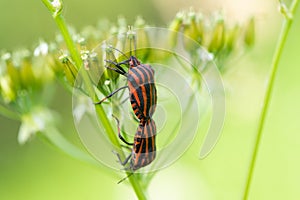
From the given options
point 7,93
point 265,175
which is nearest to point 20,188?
point 265,175

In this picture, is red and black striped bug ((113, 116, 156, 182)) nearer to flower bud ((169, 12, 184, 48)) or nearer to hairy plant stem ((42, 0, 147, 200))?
hairy plant stem ((42, 0, 147, 200))

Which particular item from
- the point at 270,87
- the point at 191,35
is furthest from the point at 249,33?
the point at 270,87

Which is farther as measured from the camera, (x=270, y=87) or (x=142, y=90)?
(x=270, y=87)

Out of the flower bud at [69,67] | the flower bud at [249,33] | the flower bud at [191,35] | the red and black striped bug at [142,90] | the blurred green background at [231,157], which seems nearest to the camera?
the red and black striped bug at [142,90]

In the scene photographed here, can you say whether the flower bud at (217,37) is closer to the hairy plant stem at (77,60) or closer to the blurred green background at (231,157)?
the blurred green background at (231,157)

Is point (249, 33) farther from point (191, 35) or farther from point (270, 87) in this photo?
point (270, 87)

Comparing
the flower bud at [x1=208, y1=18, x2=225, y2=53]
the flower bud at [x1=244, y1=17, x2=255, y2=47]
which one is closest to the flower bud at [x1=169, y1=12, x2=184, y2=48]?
the flower bud at [x1=208, y1=18, x2=225, y2=53]

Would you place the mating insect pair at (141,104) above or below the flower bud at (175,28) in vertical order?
below

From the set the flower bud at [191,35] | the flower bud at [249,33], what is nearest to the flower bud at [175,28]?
the flower bud at [191,35]
